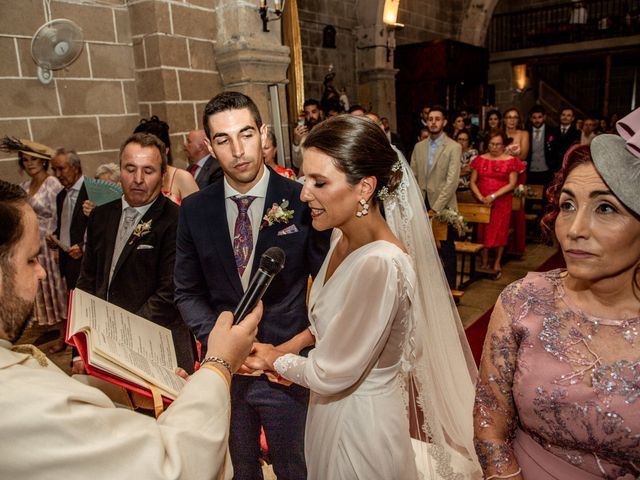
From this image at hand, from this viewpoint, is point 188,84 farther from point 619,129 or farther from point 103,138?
point 619,129

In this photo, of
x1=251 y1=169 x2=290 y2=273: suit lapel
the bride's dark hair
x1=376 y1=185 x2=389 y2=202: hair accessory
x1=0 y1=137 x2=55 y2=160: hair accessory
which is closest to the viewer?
the bride's dark hair

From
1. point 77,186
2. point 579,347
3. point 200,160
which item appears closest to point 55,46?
point 77,186

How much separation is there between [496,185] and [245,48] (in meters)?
3.38

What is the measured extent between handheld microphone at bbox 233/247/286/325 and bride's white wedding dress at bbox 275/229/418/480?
0.85 feet

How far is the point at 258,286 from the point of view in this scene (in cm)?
142

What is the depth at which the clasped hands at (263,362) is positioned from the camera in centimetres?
169

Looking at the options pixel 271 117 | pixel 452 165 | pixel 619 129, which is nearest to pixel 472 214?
pixel 452 165

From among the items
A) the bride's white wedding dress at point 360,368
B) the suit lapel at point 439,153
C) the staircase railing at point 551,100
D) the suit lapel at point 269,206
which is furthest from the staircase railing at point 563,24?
the bride's white wedding dress at point 360,368

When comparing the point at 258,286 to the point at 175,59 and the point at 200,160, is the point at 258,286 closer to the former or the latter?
the point at 200,160

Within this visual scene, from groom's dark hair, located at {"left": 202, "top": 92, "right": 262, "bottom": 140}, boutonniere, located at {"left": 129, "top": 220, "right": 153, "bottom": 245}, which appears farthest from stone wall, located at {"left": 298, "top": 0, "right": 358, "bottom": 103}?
groom's dark hair, located at {"left": 202, "top": 92, "right": 262, "bottom": 140}

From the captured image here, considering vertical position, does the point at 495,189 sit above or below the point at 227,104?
below

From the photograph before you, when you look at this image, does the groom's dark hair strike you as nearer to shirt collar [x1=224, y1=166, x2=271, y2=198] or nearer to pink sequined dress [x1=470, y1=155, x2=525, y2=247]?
shirt collar [x1=224, y1=166, x2=271, y2=198]

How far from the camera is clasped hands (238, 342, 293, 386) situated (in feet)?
5.54

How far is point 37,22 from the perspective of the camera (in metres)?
3.97
